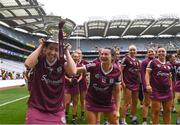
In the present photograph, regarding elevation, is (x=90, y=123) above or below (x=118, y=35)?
below

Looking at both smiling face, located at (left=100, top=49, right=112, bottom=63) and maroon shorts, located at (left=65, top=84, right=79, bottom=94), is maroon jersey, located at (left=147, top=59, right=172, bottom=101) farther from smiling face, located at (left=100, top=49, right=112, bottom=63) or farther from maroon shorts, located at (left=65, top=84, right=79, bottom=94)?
maroon shorts, located at (left=65, top=84, right=79, bottom=94)

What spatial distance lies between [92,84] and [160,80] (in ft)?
7.39

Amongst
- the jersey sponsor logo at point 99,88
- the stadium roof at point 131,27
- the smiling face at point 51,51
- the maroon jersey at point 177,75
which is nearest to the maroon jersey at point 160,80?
the jersey sponsor logo at point 99,88

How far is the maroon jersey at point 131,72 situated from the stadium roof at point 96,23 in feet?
75.0

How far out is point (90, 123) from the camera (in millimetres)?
6633

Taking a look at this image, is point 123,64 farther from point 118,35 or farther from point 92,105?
point 118,35

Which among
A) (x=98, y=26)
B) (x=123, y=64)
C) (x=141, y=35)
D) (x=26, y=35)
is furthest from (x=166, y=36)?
(x=123, y=64)

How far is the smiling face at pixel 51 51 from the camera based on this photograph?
4.43 metres

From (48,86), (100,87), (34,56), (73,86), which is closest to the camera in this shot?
(34,56)

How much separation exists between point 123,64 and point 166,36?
69226mm

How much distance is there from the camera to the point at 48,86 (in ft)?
15.0

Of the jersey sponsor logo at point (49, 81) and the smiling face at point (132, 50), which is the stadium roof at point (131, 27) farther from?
the jersey sponsor logo at point (49, 81)

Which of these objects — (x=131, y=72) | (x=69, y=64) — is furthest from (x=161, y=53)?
(x=69, y=64)

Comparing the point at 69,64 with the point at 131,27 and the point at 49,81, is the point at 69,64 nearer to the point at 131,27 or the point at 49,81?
the point at 49,81
